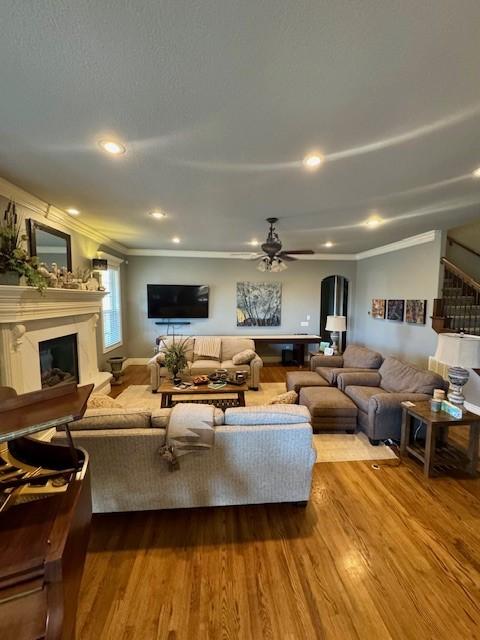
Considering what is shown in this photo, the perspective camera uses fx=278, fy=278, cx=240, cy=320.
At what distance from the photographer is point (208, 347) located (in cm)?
563

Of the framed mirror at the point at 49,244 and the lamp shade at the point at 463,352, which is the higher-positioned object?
the framed mirror at the point at 49,244

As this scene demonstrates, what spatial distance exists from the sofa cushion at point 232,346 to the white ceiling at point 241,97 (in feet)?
10.7

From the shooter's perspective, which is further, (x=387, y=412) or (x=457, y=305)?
(x=457, y=305)

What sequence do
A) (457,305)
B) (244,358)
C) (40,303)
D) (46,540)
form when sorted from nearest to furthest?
1. (46,540)
2. (40,303)
3. (457,305)
4. (244,358)

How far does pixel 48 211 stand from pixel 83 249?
1.11 metres

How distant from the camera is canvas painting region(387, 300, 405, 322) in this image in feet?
18.2

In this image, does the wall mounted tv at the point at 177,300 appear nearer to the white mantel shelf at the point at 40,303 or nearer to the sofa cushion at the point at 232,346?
the sofa cushion at the point at 232,346

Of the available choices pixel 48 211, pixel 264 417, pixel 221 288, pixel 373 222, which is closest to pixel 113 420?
pixel 264 417

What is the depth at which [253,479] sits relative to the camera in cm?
212

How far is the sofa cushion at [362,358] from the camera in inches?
168

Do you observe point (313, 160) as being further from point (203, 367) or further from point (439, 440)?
point (203, 367)

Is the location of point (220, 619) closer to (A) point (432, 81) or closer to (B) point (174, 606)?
(B) point (174, 606)

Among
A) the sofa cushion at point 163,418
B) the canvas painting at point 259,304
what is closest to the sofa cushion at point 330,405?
the sofa cushion at point 163,418

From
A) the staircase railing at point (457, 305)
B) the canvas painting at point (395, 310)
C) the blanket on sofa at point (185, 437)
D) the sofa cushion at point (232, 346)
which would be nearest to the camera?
the blanket on sofa at point (185, 437)
